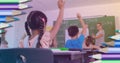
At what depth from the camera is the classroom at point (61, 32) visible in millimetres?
472

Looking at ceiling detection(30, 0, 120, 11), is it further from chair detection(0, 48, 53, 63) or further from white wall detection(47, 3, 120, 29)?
chair detection(0, 48, 53, 63)

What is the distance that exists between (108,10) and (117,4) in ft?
1.16

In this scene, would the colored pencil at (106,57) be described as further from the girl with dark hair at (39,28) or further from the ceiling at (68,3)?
the ceiling at (68,3)

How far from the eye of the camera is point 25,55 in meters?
0.72

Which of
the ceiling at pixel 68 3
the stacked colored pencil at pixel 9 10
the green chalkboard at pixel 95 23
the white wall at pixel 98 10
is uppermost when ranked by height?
the ceiling at pixel 68 3

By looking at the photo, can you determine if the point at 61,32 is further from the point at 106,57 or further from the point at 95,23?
the point at 106,57

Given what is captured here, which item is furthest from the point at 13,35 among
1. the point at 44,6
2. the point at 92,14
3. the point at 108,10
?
the point at 108,10

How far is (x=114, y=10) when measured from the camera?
6.99 meters

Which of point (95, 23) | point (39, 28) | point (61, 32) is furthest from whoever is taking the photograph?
point (61, 32)

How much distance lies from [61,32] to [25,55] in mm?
7209

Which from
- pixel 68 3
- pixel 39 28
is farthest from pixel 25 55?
pixel 68 3

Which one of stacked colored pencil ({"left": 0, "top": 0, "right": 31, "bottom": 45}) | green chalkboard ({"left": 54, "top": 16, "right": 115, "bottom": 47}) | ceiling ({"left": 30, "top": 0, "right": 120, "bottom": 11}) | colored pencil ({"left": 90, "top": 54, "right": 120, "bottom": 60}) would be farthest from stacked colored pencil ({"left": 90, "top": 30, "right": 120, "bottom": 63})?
ceiling ({"left": 30, "top": 0, "right": 120, "bottom": 11})

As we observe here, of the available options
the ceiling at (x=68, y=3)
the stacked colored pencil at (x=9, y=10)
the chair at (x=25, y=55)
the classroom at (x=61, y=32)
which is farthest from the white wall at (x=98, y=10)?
the stacked colored pencil at (x=9, y=10)

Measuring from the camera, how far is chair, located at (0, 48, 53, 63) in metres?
0.65
